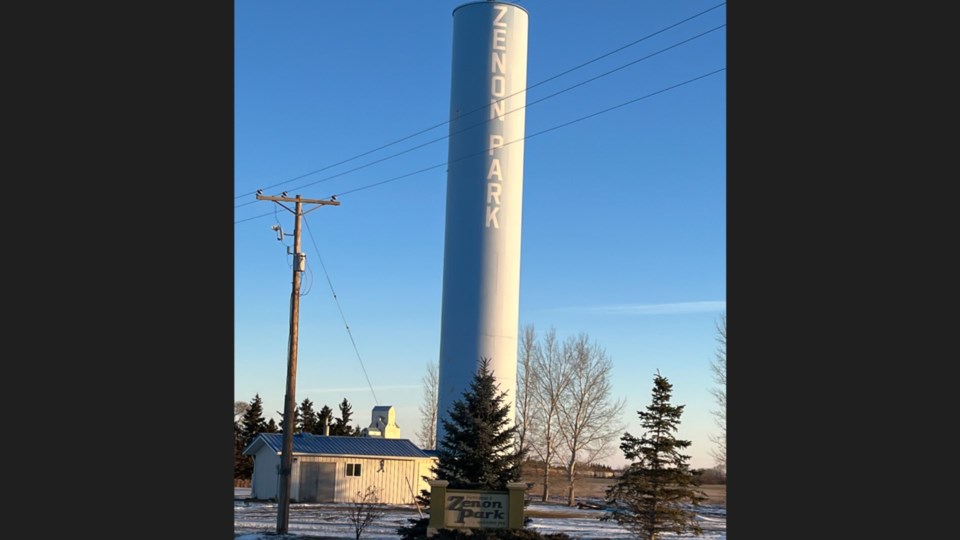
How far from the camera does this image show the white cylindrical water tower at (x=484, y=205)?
34.0 meters

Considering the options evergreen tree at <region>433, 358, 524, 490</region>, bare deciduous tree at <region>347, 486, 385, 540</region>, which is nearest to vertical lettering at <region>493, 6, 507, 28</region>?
evergreen tree at <region>433, 358, 524, 490</region>

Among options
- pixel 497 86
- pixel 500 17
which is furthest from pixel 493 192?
pixel 500 17

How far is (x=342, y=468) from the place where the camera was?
134 feet

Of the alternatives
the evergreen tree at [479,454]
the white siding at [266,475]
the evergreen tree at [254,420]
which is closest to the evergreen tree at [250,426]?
the evergreen tree at [254,420]

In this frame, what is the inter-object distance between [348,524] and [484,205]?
37.3 ft

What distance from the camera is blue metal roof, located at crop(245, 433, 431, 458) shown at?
4103 centimetres

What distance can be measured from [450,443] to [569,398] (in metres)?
35.0

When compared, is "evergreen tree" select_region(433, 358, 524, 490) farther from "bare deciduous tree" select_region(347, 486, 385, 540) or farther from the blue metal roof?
the blue metal roof

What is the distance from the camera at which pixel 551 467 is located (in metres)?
59.2

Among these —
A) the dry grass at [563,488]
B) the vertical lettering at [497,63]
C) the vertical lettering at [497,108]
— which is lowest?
the dry grass at [563,488]

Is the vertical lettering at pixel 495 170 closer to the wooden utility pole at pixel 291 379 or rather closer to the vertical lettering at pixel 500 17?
the vertical lettering at pixel 500 17

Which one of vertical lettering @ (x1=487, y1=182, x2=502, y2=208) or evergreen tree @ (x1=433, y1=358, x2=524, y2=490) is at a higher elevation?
vertical lettering @ (x1=487, y1=182, x2=502, y2=208)

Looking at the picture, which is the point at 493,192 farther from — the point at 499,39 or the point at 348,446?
the point at 348,446

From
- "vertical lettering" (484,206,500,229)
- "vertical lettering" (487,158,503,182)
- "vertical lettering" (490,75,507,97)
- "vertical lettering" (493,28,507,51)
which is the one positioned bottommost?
"vertical lettering" (484,206,500,229)
